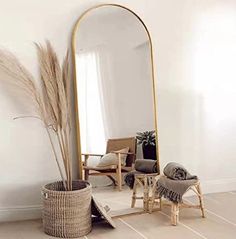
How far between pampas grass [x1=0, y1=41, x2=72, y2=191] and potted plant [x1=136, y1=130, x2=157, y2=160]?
0.65 m

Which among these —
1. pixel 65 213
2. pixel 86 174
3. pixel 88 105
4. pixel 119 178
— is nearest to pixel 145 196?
pixel 119 178

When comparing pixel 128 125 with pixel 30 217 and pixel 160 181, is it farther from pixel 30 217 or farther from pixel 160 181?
pixel 30 217

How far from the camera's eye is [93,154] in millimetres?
3266

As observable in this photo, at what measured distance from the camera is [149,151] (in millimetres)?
3477

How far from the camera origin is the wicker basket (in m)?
2.80

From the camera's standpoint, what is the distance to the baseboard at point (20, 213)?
3121mm

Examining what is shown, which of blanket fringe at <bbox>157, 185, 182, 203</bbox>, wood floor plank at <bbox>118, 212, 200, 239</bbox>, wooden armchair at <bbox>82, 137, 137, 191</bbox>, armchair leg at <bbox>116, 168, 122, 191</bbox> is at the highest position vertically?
wooden armchair at <bbox>82, 137, 137, 191</bbox>

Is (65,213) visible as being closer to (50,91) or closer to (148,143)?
(50,91)

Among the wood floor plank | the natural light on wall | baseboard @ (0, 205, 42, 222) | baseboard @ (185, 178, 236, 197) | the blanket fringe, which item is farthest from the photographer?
baseboard @ (185, 178, 236, 197)

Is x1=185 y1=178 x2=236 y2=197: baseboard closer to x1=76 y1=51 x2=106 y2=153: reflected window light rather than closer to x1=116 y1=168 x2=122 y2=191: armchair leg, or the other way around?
x1=116 y1=168 x2=122 y2=191: armchair leg

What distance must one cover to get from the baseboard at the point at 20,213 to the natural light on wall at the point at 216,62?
1824 mm

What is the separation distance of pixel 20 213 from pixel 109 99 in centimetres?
118

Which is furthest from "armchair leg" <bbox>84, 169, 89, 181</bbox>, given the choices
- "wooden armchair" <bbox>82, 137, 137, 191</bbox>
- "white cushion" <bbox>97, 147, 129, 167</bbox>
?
"white cushion" <bbox>97, 147, 129, 167</bbox>

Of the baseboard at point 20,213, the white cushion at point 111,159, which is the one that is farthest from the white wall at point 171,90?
the white cushion at point 111,159
